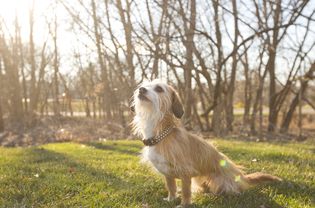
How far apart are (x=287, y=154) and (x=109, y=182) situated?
451 centimetres

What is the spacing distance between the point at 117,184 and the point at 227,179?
78.0 inches

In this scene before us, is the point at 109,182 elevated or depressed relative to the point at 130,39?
depressed

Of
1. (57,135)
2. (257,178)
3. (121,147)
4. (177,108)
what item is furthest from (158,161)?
(57,135)

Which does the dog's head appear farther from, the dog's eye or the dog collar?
the dog collar

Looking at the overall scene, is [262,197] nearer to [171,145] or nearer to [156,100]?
[171,145]

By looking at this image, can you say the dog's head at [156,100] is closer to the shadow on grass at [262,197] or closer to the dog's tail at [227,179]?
the dog's tail at [227,179]

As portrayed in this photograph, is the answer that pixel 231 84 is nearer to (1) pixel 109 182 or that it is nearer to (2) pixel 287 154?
(2) pixel 287 154

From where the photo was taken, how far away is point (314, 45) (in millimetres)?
19594

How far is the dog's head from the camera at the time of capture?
17.3ft

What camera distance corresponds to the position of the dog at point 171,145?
5.30m

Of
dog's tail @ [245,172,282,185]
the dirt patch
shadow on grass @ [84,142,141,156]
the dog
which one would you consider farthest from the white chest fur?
the dirt patch

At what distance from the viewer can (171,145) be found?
5324 millimetres

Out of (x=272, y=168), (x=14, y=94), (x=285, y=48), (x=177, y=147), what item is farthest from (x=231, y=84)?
(x=14, y=94)

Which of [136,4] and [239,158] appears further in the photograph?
[136,4]
